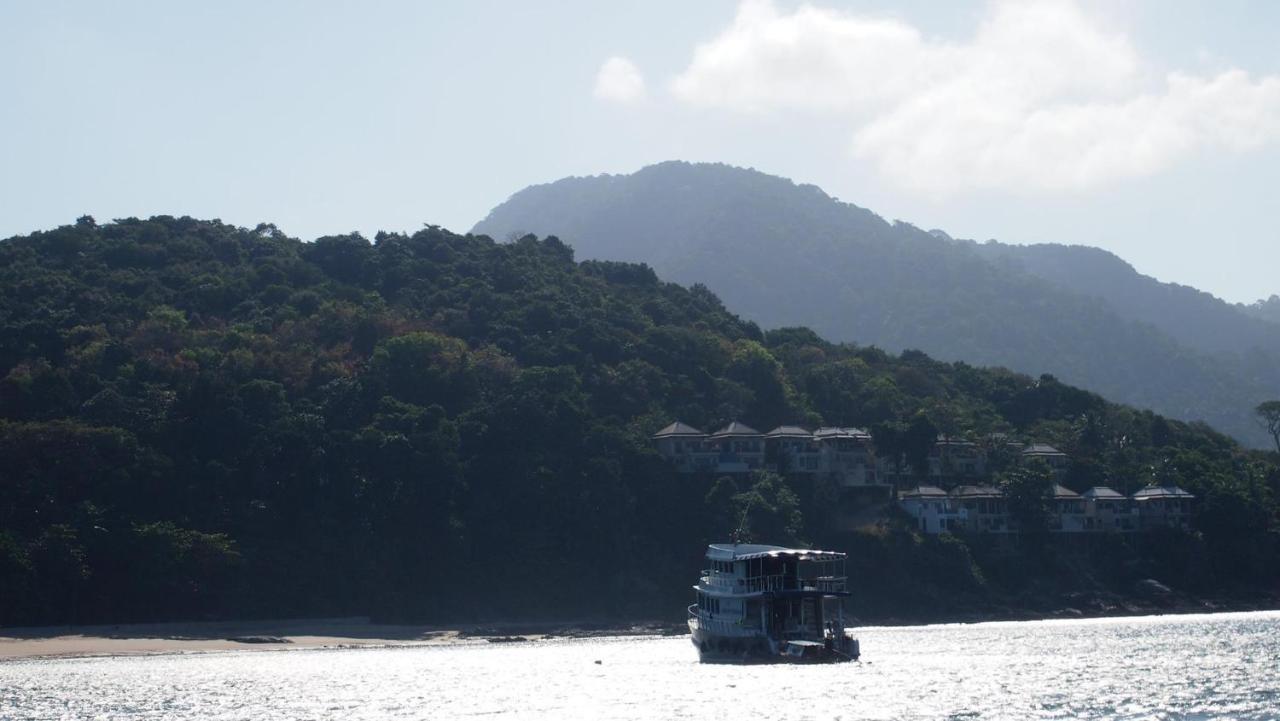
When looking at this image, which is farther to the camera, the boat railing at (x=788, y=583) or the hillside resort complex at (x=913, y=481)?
the hillside resort complex at (x=913, y=481)

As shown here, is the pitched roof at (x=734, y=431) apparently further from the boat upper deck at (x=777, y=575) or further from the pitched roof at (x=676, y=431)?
the boat upper deck at (x=777, y=575)

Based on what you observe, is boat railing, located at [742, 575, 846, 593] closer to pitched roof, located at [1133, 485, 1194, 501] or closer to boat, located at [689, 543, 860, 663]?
boat, located at [689, 543, 860, 663]

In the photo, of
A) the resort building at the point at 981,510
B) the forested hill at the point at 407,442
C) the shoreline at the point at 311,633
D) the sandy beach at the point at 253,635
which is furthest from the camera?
the resort building at the point at 981,510

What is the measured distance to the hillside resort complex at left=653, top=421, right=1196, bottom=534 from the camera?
10212 cm

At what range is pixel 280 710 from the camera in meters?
48.7

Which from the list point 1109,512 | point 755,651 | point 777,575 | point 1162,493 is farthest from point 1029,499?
point 777,575

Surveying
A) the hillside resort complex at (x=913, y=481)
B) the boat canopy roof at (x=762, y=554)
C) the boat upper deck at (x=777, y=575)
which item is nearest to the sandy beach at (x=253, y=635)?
the hillside resort complex at (x=913, y=481)

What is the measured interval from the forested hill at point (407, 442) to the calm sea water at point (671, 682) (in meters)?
10.4

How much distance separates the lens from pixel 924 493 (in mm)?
102312

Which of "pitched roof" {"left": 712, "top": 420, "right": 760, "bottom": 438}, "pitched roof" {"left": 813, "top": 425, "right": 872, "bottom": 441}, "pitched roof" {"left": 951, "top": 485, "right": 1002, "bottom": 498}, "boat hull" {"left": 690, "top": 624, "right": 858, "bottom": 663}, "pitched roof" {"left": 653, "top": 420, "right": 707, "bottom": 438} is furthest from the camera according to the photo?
"pitched roof" {"left": 813, "top": 425, "right": 872, "bottom": 441}

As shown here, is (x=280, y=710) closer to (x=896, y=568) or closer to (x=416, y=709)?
(x=416, y=709)

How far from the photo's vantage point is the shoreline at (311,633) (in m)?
71.4

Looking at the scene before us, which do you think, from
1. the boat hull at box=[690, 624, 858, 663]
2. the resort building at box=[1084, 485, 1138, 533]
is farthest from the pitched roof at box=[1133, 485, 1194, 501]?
the boat hull at box=[690, 624, 858, 663]

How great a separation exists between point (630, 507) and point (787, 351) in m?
42.1
